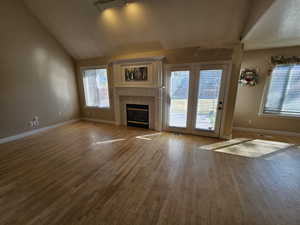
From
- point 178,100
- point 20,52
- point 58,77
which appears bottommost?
point 178,100

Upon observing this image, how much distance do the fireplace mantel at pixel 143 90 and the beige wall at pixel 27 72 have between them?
6.83 ft

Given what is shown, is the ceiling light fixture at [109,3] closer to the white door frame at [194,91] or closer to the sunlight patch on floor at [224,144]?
the white door frame at [194,91]

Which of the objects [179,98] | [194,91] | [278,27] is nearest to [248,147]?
[194,91]

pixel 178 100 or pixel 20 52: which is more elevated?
pixel 20 52

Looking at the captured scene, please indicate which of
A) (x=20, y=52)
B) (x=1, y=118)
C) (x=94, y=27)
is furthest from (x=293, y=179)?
(x=20, y=52)

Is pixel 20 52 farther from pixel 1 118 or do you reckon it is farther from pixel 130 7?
pixel 130 7

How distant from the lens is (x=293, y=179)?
2037 millimetres

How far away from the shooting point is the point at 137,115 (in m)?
4.48

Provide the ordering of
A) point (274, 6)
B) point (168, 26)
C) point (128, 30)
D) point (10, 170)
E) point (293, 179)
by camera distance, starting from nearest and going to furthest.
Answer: point (274, 6)
point (293, 179)
point (10, 170)
point (168, 26)
point (128, 30)

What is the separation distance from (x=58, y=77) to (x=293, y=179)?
21.7ft

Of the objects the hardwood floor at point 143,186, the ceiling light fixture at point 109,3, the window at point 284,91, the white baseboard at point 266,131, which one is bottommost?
the hardwood floor at point 143,186

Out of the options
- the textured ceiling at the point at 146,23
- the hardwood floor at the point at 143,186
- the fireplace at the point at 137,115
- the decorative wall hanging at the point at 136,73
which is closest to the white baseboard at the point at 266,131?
the hardwood floor at the point at 143,186

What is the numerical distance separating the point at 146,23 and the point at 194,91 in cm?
216

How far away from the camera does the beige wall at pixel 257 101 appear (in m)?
3.57
